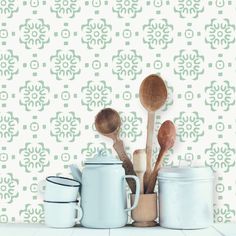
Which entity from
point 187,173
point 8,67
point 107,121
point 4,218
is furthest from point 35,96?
point 187,173

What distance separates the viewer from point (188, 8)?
133 cm

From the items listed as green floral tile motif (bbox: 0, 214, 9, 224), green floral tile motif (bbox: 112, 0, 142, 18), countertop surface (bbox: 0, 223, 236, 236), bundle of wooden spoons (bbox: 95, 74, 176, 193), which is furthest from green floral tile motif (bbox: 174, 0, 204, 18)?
green floral tile motif (bbox: 0, 214, 9, 224)

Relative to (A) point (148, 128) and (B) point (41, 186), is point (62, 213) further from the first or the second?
(A) point (148, 128)

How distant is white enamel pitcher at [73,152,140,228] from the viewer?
1134mm

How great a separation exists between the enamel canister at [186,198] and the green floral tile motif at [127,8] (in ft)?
1.45

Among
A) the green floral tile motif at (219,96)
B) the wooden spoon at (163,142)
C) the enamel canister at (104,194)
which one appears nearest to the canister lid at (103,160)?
the enamel canister at (104,194)

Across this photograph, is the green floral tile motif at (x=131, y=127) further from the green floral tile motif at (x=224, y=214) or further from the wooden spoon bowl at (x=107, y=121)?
the green floral tile motif at (x=224, y=214)

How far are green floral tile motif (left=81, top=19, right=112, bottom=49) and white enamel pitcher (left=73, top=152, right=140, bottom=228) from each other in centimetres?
33

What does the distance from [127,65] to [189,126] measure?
23 cm

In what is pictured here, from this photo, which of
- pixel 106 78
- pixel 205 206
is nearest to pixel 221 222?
pixel 205 206

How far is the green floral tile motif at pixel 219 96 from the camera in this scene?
1.31 meters

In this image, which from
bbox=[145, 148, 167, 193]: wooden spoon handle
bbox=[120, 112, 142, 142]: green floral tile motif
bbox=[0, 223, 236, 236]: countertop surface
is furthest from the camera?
bbox=[120, 112, 142, 142]: green floral tile motif

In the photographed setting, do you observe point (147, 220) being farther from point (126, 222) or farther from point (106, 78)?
point (106, 78)

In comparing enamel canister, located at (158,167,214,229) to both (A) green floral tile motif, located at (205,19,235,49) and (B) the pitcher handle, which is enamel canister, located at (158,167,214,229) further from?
(A) green floral tile motif, located at (205,19,235,49)
